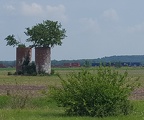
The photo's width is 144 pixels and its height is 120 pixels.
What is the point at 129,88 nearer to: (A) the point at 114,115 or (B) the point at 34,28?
(A) the point at 114,115

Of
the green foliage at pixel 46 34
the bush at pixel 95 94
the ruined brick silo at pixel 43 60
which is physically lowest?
the bush at pixel 95 94

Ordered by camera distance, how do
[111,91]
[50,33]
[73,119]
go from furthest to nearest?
[50,33]
[111,91]
[73,119]

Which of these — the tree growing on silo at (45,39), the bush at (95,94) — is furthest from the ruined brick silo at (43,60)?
the bush at (95,94)

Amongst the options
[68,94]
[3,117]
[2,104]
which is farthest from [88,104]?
[2,104]

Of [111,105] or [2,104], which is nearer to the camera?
[111,105]

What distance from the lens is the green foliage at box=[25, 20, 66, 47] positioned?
232ft

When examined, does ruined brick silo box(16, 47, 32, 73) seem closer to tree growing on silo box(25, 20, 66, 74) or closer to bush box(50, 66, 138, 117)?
tree growing on silo box(25, 20, 66, 74)

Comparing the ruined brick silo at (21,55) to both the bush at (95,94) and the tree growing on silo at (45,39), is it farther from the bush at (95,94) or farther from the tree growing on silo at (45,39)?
the bush at (95,94)

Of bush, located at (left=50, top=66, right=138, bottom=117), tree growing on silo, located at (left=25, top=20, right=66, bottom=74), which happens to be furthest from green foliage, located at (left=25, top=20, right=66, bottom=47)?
bush, located at (left=50, top=66, right=138, bottom=117)

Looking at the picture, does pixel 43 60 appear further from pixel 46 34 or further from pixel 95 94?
pixel 95 94

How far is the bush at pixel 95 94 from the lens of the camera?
59.1 feet

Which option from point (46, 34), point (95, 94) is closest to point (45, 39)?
point (46, 34)

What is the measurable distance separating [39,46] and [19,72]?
493 cm

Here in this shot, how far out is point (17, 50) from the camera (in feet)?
242
